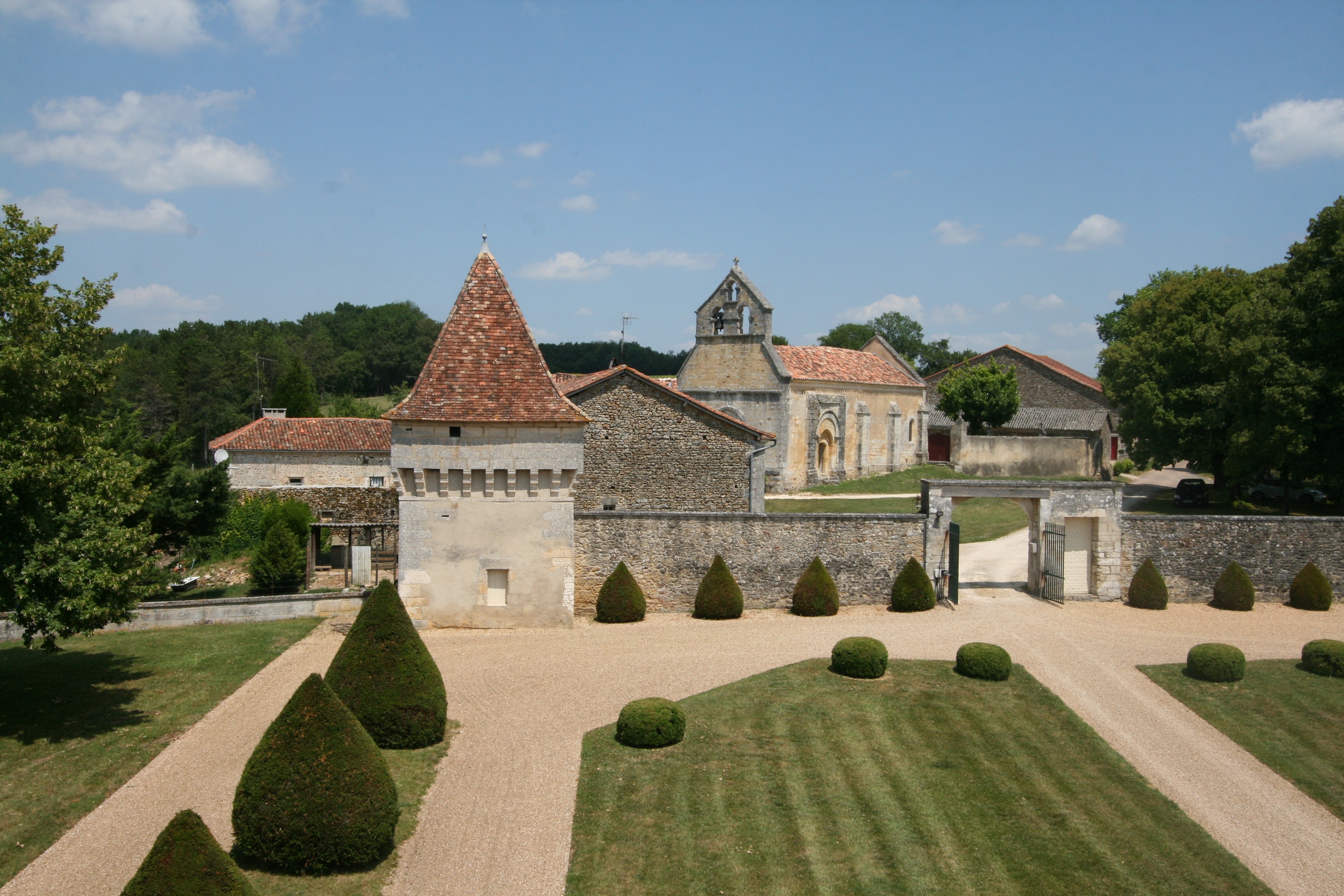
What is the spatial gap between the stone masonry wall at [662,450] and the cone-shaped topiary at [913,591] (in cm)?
483

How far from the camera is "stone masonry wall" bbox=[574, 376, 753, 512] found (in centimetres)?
2606

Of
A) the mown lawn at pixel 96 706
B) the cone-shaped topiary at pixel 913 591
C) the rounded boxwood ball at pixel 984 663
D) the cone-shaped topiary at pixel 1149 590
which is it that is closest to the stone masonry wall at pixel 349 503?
the mown lawn at pixel 96 706

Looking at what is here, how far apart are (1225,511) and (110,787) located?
1525 inches

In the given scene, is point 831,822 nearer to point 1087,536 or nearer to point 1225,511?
point 1087,536

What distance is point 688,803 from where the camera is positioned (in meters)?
13.0

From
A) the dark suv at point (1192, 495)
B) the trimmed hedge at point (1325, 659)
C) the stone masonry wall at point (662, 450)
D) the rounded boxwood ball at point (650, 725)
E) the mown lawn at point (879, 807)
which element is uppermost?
the stone masonry wall at point (662, 450)

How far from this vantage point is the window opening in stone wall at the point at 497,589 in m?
20.6

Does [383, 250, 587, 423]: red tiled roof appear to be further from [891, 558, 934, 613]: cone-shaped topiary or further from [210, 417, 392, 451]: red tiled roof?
[210, 417, 392, 451]: red tiled roof

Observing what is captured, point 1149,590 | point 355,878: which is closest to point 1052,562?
point 1149,590

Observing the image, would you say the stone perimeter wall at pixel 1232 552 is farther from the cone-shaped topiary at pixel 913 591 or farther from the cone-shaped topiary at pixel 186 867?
the cone-shaped topiary at pixel 186 867

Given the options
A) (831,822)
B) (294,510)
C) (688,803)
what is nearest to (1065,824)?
(831,822)

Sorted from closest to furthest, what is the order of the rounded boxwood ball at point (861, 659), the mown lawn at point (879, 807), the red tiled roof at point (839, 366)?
the mown lawn at point (879, 807) → the rounded boxwood ball at point (861, 659) → the red tiled roof at point (839, 366)

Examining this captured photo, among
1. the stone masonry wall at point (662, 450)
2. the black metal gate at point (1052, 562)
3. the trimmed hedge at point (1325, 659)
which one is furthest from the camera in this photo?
the stone masonry wall at point (662, 450)

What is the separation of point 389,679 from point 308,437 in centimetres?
3022
